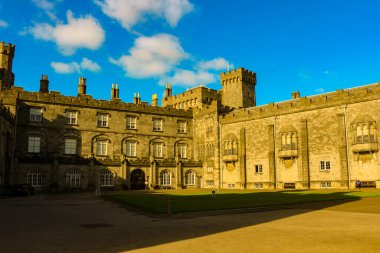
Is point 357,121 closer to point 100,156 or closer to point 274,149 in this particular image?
point 274,149

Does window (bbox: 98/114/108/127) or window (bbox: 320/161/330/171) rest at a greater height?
window (bbox: 98/114/108/127)

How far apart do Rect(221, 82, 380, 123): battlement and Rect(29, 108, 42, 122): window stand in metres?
24.9

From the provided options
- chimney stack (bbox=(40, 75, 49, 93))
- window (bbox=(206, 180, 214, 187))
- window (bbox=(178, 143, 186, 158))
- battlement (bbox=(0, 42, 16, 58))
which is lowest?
window (bbox=(206, 180, 214, 187))

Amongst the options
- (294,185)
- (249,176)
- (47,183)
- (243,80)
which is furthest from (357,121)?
(47,183)

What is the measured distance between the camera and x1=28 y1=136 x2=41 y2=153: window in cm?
4534

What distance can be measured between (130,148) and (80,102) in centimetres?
949

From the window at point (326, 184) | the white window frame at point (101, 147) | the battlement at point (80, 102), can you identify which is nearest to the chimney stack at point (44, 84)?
the battlement at point (80, 102)

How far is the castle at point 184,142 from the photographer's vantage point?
1497 inches

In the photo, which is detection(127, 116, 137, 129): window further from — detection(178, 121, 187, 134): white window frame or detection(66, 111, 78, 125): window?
detection(66, 111, 78, 125): window

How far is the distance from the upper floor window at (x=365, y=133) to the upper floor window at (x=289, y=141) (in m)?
7.30

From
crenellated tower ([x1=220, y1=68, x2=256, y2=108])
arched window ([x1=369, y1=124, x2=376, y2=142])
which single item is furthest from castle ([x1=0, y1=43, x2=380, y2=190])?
crenellated tower ([x1=220, y1=68, x2=256, y2=108])

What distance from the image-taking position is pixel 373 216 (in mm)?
16062

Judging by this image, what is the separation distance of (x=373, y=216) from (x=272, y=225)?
536cm

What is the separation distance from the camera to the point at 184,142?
5588 cm
